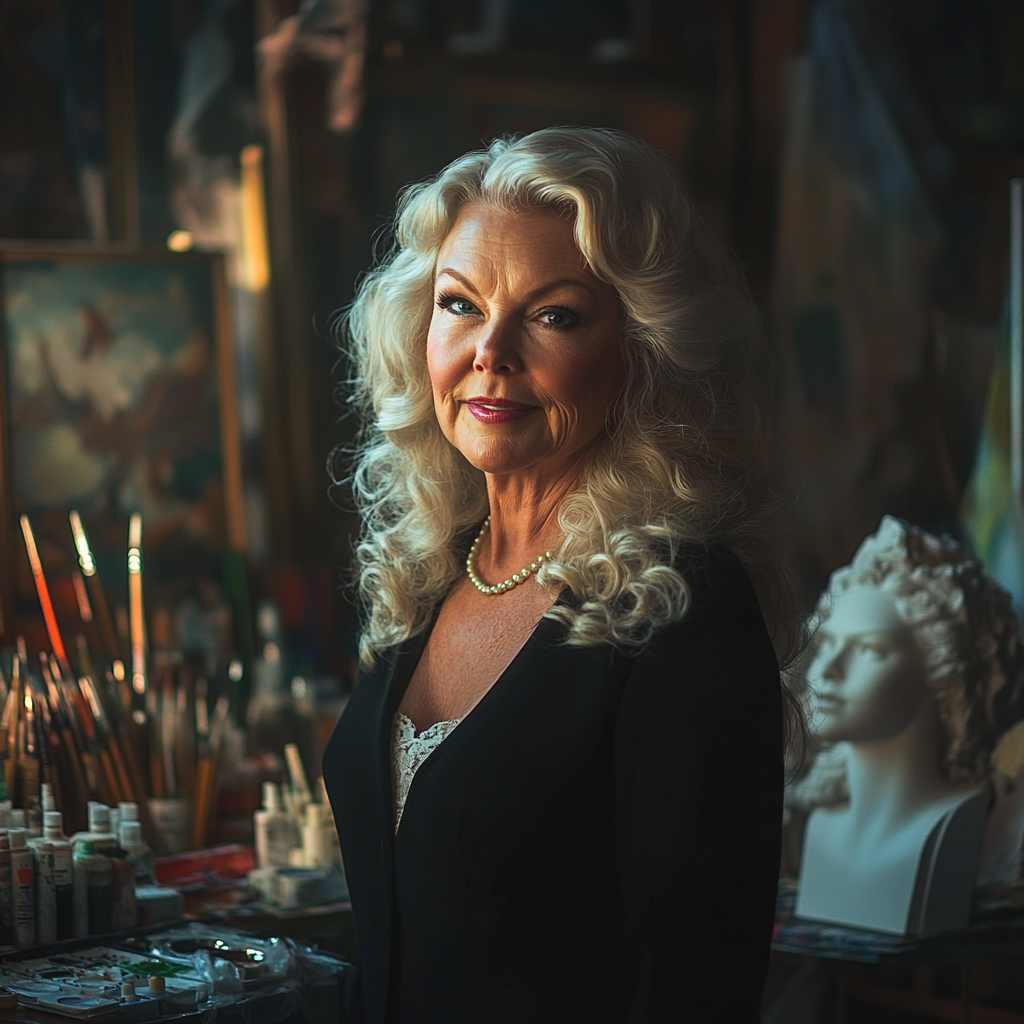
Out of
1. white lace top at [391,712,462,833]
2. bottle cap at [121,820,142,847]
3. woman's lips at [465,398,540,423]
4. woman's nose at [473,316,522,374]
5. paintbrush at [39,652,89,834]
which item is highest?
woman's nose at [473,316,522,374]

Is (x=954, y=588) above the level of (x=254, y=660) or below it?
above

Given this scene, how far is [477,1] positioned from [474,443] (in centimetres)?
281

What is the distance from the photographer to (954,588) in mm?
2637

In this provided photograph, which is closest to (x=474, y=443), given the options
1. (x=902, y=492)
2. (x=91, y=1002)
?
(x=91, y=1002)

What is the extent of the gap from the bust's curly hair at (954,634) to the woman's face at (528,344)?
4.19 feet

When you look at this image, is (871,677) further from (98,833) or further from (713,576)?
(98,833)

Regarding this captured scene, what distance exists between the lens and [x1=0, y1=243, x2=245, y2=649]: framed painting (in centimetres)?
344

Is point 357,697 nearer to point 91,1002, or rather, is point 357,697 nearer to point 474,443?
point 474,443

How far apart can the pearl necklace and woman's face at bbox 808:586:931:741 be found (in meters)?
1.07

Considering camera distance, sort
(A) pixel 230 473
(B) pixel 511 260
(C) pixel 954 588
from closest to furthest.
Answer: (B) pixel 511 260 < (C) pixel 954 588 < (A) pixel 230 473

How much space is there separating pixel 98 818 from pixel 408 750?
0.86m

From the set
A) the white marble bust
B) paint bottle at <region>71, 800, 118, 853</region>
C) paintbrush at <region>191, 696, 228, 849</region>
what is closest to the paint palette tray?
paint bottle at <region>71, 800, 118, 853</region>

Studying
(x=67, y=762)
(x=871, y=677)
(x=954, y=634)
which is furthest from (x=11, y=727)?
(x=954, y=634)

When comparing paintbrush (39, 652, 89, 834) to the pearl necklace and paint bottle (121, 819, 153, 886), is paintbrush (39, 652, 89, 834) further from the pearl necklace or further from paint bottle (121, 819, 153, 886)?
the pearl necklace
